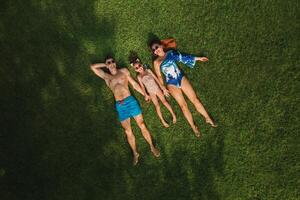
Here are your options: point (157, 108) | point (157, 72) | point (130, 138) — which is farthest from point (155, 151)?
point (157, 72)

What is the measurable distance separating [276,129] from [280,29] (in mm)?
2215

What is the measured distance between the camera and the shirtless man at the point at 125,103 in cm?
874

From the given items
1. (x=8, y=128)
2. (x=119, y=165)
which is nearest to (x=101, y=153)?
(x=119, y=165)

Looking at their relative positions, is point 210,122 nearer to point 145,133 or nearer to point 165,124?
point 165,124

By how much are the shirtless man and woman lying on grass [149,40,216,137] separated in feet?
2.45

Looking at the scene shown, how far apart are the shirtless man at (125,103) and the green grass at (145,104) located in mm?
205

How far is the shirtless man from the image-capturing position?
874 cm

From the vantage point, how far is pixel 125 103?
873cm

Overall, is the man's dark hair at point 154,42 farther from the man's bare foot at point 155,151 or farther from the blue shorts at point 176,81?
the man's bare foot at point 155,151

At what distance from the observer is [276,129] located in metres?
8.43

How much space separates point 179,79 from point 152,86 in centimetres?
63

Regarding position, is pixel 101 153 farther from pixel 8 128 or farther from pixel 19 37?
pixel 19 37

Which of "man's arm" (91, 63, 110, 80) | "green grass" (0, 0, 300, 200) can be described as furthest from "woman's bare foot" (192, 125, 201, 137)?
"man's arm" (91, 63, 110, 80)

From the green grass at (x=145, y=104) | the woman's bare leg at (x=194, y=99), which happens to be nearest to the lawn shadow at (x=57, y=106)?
the green grass at (x=145, y=104)
